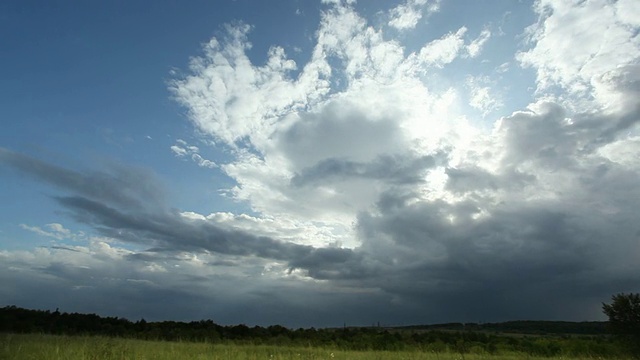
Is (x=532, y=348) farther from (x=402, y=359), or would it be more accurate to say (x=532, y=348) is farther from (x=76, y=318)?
(x=76, y=318)

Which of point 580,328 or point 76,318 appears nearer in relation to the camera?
point 76,318

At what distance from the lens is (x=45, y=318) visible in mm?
45219

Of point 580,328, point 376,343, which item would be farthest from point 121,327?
point 580,328

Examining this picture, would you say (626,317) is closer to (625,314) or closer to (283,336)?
(625,314)

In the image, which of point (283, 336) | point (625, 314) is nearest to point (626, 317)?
point (625, 314)

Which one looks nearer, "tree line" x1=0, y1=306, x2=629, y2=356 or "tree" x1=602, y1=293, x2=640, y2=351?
"tree" x1=602, y1=293, x2=640, y2=351

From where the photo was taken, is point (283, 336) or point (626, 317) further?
point (283, 336)

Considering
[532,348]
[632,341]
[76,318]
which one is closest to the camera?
[632,341]

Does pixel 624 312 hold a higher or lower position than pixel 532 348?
higher

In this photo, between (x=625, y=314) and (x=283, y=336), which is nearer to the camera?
(x=625, y=314)

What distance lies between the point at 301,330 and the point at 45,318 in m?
25.8

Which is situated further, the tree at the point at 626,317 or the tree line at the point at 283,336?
the tree line at the point at 283,336

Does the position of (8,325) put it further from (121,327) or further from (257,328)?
(257,328)

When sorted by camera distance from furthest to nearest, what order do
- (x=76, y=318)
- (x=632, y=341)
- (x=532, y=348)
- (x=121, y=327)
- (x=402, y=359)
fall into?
1. (x=76, y=318)
2. (x=121, y=327)
3. (x=532, y=348)
4. (x=632, y=341)
5. (x=402, y=359)
